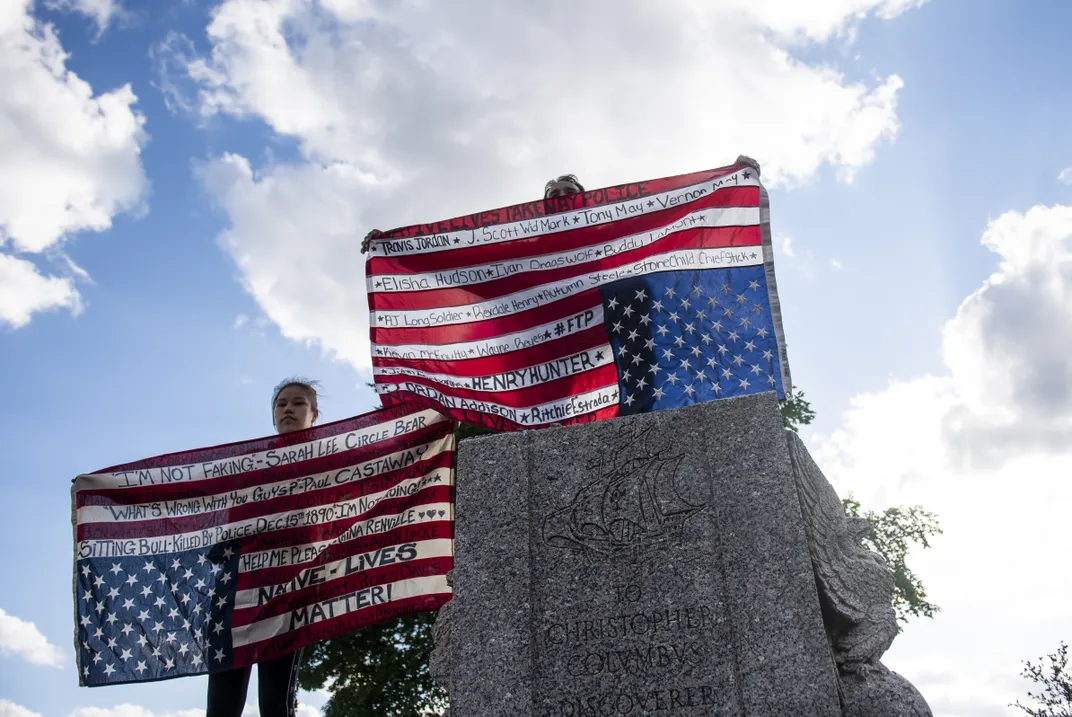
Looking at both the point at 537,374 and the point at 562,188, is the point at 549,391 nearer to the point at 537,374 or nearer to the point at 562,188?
the point at 537,374

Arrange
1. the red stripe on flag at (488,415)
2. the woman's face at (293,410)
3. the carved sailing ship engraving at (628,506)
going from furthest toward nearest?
1. the woman's face at (293,410)
2. the red stripe on flag at (488,415)
3. the carved sailing ship engraving at (628,506)

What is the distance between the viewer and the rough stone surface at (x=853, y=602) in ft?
13.0

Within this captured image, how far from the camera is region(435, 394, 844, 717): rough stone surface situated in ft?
12.7

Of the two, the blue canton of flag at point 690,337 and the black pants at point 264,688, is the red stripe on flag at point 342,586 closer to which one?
the black pants at point 264,688

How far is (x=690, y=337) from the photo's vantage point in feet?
18.6

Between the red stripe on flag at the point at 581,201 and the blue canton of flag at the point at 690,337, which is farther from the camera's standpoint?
the red stripe on flag at the point at 581,201

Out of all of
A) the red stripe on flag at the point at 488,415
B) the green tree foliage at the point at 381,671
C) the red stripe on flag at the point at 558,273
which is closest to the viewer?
the red stripe on flag at the point at 488,415

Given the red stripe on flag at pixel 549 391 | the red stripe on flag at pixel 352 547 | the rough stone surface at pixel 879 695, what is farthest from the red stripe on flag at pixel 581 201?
the rough stone surface at pixel 879 695

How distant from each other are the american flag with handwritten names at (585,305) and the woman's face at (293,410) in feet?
3.18

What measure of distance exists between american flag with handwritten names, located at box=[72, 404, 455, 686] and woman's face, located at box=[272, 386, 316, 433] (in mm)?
235

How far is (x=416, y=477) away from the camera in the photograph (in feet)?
21.0

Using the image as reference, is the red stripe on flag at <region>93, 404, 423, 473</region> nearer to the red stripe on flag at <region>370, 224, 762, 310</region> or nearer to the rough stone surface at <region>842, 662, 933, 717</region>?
the red stripe on flag at <region>370, 224, 762, 310</region>

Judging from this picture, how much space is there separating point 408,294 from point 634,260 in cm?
166

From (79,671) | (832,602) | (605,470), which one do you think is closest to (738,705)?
(832,602)
